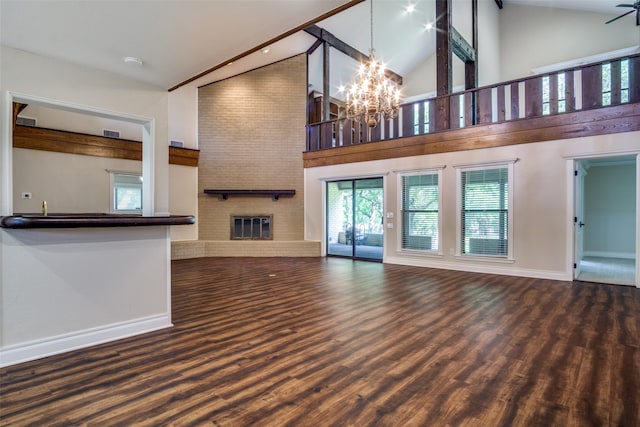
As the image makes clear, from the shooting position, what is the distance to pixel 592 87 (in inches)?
210

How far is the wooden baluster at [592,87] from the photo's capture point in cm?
530

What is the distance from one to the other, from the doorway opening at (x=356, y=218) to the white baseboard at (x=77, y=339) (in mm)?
5630

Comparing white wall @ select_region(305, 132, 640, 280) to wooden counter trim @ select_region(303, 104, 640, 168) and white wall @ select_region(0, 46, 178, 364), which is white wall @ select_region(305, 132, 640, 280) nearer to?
wooden counter trim @ select_region(303, 104, 640, 168)

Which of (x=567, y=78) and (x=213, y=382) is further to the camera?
(x=567, y=78)

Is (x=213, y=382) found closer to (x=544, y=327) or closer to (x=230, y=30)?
(x=230, y=30)

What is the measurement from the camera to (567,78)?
18.3ft

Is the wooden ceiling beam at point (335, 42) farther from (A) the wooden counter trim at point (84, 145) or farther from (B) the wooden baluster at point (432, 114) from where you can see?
(A) the wooden counter trim at point (84, 145)

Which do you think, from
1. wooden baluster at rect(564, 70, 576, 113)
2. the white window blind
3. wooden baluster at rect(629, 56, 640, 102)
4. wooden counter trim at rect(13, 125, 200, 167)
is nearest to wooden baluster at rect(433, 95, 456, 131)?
wooden baluster at rect(564, 70, 576, 113)

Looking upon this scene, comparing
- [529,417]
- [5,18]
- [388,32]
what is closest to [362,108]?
[5,18]

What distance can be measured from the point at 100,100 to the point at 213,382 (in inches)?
122

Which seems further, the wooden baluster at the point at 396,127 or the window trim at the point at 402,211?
the wooden baluster at the point at 396,127

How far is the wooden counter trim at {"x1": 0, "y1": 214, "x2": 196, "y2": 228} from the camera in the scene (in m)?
2.50

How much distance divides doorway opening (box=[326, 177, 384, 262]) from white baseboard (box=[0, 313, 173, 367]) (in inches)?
222

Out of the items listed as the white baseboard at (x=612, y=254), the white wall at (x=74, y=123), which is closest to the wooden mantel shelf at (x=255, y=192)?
the white wall at (x=74, y=123)
